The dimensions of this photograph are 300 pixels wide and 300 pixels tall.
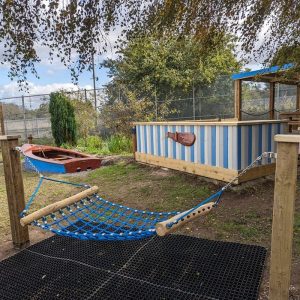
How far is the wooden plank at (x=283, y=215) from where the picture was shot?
62.8 inches

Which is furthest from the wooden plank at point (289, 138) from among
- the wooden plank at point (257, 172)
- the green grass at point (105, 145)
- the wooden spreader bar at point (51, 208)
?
the green grass at point (105, 145)

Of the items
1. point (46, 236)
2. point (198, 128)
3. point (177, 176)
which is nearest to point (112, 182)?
point (177, 176)

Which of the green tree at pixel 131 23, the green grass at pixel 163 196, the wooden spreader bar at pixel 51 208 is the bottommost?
the green grass at pixel 163 196

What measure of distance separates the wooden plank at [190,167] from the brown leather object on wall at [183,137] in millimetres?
358

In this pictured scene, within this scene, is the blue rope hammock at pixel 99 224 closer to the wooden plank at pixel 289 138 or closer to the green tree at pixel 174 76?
the wooden plank at pixel 289 138

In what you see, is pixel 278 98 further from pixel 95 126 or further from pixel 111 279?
pixel 111 279

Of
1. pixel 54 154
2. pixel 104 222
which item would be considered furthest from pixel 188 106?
pixel 104 222

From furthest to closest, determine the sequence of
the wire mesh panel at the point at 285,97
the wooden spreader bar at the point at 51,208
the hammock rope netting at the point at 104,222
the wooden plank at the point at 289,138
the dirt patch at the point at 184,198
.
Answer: the wire mesh panel at the point at 285,97 → the dirt patch at the point at 184,198 → the wooden spreader bar at the point at 51,208 → the hammock rope netting at the point at 104,222 → the wooden plank at the point at 289,138

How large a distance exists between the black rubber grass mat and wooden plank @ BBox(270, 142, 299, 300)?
1.87 feet

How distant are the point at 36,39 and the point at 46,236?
218 centimetres

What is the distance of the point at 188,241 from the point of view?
3.12 meters

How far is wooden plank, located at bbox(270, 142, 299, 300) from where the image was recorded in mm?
1596

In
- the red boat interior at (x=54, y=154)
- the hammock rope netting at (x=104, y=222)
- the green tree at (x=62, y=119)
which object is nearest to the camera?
the hammock rope netting at (x=104, y=222)

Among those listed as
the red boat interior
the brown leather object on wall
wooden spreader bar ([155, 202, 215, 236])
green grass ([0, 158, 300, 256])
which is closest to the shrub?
the red boat interior
